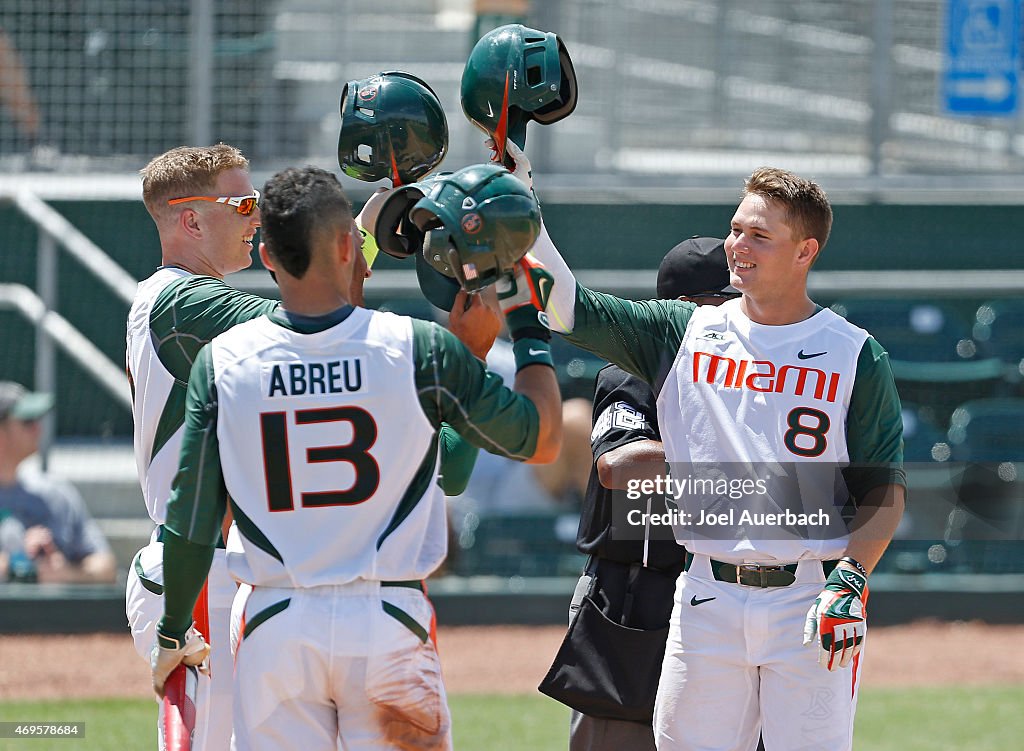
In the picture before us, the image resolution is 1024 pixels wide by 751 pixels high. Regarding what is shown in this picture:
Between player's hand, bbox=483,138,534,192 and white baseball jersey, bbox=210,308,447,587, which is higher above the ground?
player's hand, bbox=483,138,534,192

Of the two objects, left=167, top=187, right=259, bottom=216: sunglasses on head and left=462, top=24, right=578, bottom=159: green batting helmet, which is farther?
left=167, top=187, right=259, bottom=216: sunglasses on head

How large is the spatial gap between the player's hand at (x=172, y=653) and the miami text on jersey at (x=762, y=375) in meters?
1.47

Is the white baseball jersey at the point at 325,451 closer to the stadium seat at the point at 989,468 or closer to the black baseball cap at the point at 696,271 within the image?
the black baseball cap at the point at 696,271

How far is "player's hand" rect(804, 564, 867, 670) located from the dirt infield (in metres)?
4.34

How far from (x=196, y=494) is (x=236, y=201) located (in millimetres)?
1325

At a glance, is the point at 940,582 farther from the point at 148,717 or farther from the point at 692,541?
the point at 692,541

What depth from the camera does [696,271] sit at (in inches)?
164

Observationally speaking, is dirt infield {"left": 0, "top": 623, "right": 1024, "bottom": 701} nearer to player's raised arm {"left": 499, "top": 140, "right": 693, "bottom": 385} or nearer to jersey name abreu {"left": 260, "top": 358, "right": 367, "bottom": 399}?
player's raised arm {"left": 499, "top": 140, "right": 693, "bottom": 385}

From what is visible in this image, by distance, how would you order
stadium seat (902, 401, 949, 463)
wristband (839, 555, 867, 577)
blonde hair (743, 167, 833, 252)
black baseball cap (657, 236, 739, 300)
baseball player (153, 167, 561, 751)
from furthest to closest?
stadium seat (902, 401, 949, 463), black baseball cap (657, 236, 739, 300), blonde hair (743, 167, 833, 252), wristband (839, 555, 867, 577), baseball player (153, 167, 561, 751)

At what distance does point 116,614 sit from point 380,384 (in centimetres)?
592

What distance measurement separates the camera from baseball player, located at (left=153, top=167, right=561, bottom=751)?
294 centimetres

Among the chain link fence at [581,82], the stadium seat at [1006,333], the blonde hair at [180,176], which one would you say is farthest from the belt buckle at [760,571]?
the chain link fence at [581,82]

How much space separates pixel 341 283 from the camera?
10.1 ft

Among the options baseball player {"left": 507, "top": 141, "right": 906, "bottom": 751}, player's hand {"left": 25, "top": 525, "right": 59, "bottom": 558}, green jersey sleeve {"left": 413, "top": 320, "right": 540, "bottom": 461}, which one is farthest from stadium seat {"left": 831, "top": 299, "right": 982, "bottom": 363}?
green jersey sleeve {"left": 413, "top": 320, "right": 540, "bottom": 461}
